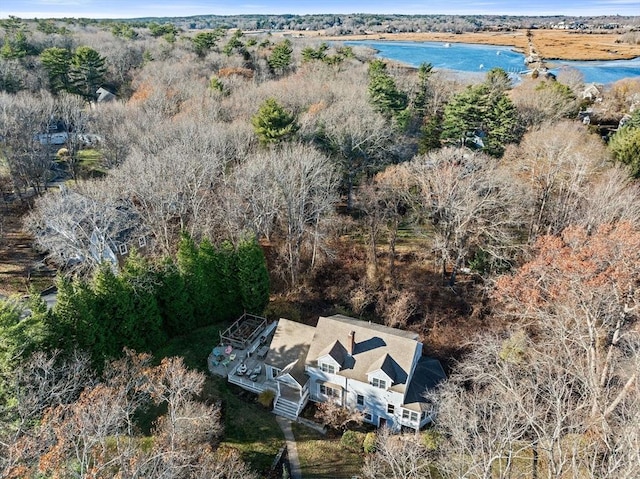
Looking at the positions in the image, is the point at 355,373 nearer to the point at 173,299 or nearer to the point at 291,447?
the point at 291,447

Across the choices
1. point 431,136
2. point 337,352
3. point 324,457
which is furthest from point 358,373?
point 431,136

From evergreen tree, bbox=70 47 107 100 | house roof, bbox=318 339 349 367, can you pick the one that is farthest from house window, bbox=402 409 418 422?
evergreen tree, bbox=70 47 107 100

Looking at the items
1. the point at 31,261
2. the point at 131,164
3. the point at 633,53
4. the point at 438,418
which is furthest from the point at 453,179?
the point at 633,53

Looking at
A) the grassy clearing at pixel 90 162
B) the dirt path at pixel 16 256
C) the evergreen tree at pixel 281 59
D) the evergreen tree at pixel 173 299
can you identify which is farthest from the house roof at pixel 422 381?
the evergreen tree at pixel 281 59

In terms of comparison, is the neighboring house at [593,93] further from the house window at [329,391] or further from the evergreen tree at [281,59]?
the house window at [329,391]

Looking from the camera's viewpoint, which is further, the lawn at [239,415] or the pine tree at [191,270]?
the pine tree at [191,270]

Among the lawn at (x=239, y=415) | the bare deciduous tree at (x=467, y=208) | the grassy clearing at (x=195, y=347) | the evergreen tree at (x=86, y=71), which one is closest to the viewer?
the lawn at (x=239, y=415)

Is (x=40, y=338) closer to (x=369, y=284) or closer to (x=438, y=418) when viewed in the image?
(x=438, y=418)
